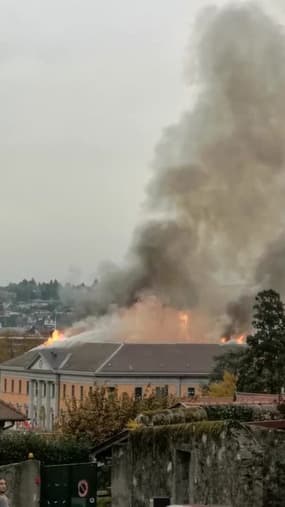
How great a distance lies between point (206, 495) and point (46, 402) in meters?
112

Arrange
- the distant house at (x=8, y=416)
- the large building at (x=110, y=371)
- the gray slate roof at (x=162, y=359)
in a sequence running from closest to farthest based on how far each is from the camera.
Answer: the distant house at (x=8, y=416)
the large building at (x=110, y=371)
the gray slate roof at (x=162, y=359)

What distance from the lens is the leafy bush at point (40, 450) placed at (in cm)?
4294

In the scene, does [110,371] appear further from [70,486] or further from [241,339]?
[70,486]

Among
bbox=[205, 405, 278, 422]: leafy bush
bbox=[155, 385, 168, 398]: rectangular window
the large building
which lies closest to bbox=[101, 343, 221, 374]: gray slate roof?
the large building

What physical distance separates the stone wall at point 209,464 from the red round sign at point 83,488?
99 cm

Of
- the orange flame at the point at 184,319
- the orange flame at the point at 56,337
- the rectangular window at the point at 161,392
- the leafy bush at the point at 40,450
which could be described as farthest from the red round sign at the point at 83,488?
the orange flame at the point at 56,337

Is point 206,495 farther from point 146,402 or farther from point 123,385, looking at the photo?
point 123,385

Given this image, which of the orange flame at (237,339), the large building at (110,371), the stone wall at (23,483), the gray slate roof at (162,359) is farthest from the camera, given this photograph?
the orange flame at (237,339)

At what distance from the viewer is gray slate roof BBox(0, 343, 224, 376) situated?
12150 cm

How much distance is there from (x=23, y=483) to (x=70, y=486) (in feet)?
4.39

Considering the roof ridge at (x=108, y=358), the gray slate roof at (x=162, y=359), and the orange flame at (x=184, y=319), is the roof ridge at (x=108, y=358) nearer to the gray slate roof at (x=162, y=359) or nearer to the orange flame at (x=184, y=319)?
the gray slate roof at (x=162, y=359)

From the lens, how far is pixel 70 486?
21.5 metres

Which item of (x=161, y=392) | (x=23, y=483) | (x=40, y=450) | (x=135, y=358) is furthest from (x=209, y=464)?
(x=135, y=358)

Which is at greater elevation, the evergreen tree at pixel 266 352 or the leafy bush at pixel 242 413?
the evergreen tree at pixel 266 352
